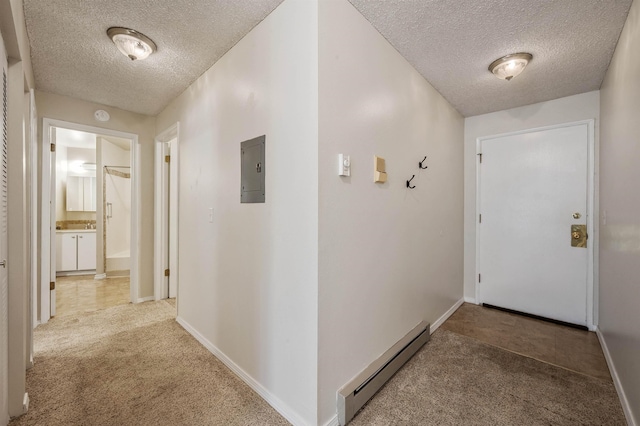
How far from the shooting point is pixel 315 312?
1.41 metres

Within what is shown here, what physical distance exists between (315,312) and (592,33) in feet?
8.43

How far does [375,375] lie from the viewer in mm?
1714

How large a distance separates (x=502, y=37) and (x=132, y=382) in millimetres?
3465

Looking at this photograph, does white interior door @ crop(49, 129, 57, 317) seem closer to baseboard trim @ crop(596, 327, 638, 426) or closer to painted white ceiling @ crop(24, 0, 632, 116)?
painted white ceiling @ crop(24, 0, 632, 116)

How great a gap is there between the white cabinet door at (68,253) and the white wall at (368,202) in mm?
5746

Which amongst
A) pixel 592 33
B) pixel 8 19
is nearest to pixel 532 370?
pixel 592 33

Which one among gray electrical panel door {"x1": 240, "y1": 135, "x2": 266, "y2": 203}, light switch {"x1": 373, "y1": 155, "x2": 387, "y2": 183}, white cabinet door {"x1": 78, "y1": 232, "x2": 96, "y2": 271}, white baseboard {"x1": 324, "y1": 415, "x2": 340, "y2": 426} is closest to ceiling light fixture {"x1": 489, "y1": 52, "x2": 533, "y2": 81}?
light switch {"x1": 373, "y1": 155, "x2": 387, "y2": 183}

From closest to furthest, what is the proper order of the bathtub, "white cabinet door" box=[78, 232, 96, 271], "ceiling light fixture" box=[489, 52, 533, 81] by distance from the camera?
"ceiling light fixture" box=[489, 52, 533, 81] → the bathtub → "white cabinet door" box=[78, 232, 96, 271]

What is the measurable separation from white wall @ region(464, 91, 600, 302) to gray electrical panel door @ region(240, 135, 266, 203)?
2842mm

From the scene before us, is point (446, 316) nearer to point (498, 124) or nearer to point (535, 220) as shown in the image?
point (535, 220)

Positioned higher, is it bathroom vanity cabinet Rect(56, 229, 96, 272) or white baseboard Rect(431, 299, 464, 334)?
bathroom vanity cabinet Rect(56, 229, 96, 272)

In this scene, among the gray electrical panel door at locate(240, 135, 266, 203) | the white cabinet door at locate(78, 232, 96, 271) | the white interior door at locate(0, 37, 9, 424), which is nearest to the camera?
the white interior door at locate(0, 37, 9, 424)

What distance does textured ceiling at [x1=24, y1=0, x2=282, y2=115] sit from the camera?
5.43 ft

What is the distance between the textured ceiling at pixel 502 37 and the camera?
5.38 ft
